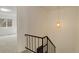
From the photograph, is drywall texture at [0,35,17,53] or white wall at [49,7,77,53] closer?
drywall texture at [0,35,17,53]

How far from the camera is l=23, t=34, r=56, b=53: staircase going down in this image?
1.80m

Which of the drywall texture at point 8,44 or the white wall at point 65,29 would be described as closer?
the drywall texture at point 8,44

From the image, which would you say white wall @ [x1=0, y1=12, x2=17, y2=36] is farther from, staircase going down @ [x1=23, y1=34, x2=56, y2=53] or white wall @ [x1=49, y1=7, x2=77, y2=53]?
white wall @ [x1=49, y1=7, x2=77, y2=53]

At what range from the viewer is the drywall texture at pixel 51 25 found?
1.76 m

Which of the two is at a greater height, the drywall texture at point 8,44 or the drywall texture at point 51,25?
the drywall texture at point 51,25

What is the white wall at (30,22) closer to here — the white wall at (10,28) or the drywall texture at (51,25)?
the drywall texture at (51,25)

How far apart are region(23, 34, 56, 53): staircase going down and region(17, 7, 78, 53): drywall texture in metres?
0.08

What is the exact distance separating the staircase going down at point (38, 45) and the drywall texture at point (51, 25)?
0.26 feet

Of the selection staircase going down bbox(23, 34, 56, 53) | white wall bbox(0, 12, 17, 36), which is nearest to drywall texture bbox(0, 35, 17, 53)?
white wall bbox(0, 12, 17, 36)

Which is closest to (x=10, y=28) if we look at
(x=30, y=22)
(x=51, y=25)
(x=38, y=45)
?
(x=30, y=22)

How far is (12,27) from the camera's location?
178 cm

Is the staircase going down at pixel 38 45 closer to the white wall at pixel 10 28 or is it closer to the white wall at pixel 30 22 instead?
the white wall at pixel 30 22

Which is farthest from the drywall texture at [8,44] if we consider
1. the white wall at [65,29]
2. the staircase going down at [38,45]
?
the white wall at [65,29]
